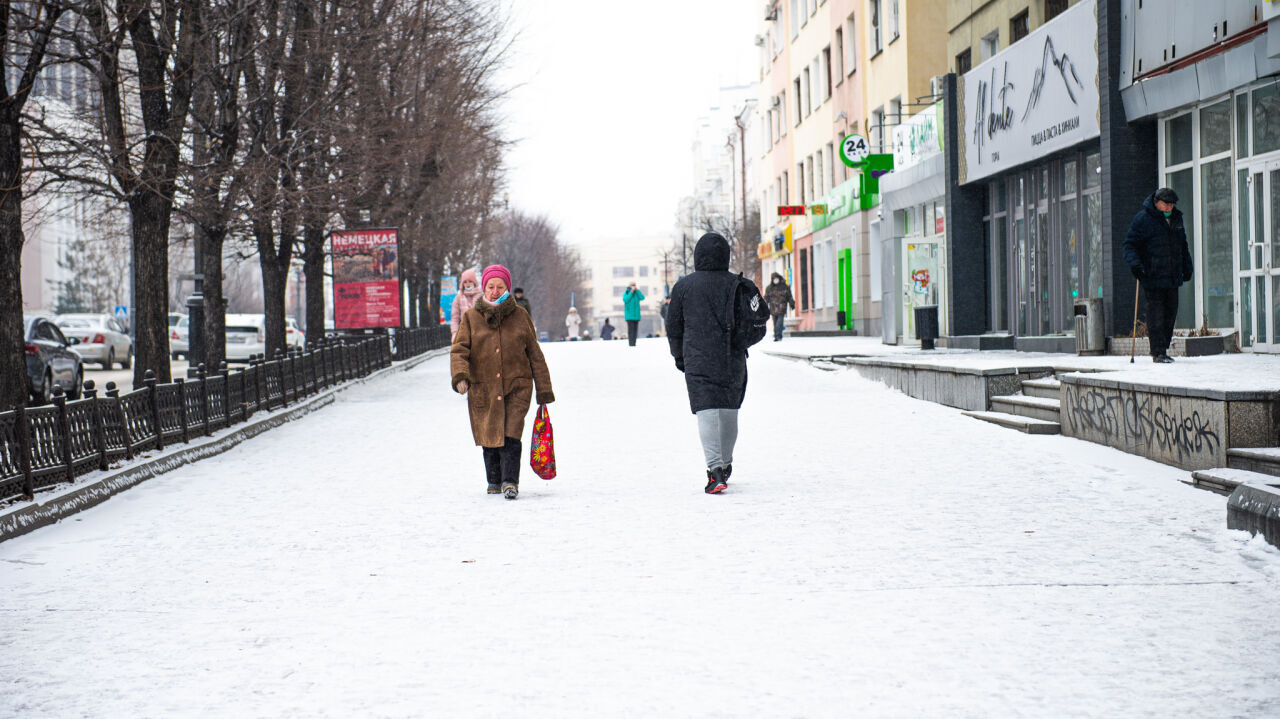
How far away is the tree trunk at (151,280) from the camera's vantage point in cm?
1641

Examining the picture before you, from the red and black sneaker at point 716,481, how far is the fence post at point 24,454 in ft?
14.8

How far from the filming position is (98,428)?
11.2 metres

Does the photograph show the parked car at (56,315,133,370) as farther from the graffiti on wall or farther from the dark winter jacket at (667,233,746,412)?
the dark winter jacket at (667,233,746,412)

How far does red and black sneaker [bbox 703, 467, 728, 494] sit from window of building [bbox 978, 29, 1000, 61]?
18.0 m

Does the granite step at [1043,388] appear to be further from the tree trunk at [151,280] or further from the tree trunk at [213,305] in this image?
the tree trunk at [213,305]

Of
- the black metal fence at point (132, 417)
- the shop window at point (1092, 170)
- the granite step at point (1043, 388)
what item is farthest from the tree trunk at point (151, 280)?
the shop window at point (1092, 170)

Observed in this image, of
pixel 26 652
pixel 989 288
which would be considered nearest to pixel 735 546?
pixel 26 652

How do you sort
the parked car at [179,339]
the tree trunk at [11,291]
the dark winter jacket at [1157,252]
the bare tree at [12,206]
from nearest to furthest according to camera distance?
the bare tree at [12,206], the tree trunk at [11,291], the dark winter jacket at [1157,252], the parked car at [179,339]

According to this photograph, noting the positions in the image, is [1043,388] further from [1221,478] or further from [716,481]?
[716,481]

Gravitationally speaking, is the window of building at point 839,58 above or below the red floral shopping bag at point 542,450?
above

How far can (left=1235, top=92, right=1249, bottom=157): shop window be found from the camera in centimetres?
1655

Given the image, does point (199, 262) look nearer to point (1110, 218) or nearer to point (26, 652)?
point (1110, 218)

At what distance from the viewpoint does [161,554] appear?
26.7 ft

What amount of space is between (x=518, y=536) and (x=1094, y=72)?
14.0 m
